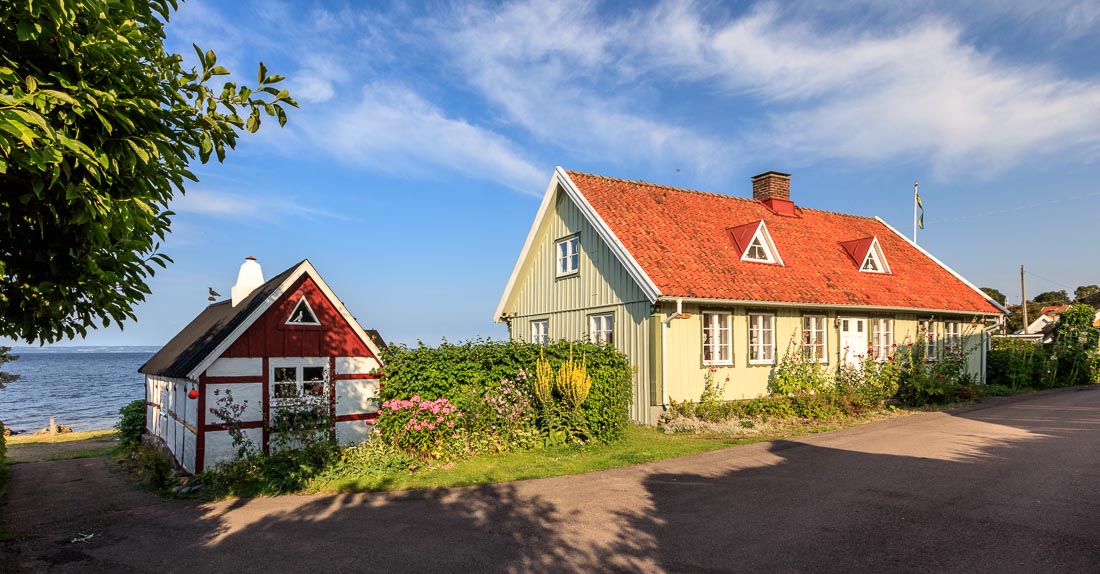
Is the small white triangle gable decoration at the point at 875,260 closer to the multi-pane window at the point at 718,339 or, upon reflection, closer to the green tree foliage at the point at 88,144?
the multi-pane window at the point at 718,339

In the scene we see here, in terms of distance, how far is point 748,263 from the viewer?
60.1 ft

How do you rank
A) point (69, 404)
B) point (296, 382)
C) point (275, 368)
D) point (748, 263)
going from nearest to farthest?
point (275, 368) → point (296, 382) → point (748, 263) → point (69, 404)

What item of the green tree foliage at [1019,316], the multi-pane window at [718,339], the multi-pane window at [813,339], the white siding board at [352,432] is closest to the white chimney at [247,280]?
the white siding board at [352,432]

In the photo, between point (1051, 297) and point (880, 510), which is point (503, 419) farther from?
point (1051, 297)

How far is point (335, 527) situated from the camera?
8250 millimetres

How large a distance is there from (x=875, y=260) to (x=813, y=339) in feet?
19.1

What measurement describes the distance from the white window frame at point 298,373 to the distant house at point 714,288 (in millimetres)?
6726

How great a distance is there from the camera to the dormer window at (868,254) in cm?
2144

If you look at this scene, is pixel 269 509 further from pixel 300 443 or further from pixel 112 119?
pixel 112 119

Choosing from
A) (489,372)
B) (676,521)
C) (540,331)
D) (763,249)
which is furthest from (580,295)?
(676,521)

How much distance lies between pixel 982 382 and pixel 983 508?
61.2 ft

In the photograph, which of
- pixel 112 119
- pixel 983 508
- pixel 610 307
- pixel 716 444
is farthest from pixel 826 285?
pixel 112 119

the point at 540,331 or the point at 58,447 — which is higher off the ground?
the point at 540,331

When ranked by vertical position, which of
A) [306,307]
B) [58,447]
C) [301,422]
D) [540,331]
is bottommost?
[58,447]
